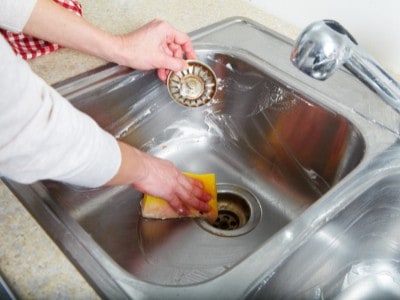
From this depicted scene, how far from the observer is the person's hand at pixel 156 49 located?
0.73 m

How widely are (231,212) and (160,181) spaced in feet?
0.79

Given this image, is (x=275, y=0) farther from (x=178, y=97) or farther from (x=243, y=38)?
(x=178, y=97)

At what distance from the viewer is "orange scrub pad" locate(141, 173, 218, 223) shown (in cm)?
71

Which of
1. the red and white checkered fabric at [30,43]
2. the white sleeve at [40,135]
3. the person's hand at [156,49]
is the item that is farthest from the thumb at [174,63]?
the white sleeve at [40,135]

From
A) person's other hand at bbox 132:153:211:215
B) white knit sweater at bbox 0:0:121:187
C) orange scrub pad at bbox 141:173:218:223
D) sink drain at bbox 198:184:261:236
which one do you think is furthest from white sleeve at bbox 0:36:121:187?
Answer: sink drain at bbox 198:184:261:236

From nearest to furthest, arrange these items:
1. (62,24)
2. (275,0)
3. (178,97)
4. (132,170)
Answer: (132,170) → (62,24) → (178,97) → (275,0)

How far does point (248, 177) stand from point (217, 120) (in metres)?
0.14

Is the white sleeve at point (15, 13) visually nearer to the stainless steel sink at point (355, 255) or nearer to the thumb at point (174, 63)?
the thumb at point (174, 63)

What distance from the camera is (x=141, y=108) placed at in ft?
2.64

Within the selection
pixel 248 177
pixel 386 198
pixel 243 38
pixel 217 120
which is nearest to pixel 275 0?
pixel 243 38

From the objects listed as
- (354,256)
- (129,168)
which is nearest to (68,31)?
(129,168)

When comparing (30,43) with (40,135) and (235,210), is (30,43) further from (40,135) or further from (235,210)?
(235,210)

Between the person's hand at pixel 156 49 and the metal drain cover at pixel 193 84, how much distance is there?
0.02m

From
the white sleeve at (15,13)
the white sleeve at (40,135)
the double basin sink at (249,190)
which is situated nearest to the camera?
the white sleeve at (40,135)
